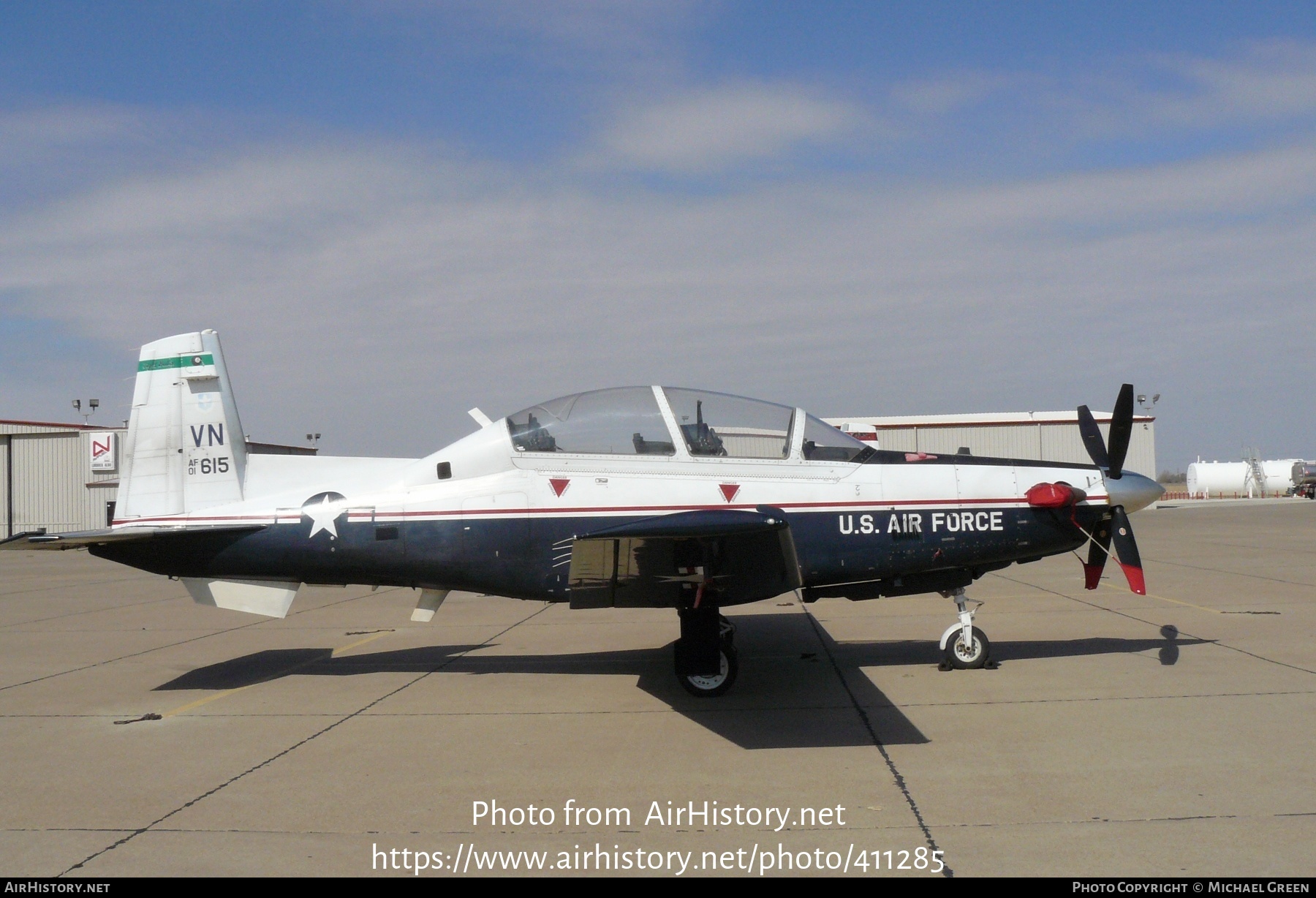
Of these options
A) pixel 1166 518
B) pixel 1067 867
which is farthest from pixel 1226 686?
pixel 1166 518

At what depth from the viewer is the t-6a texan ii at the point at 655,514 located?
7.07m

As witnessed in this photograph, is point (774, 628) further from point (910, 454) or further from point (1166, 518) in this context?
point (1166, 518)

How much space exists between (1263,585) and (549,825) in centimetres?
1231

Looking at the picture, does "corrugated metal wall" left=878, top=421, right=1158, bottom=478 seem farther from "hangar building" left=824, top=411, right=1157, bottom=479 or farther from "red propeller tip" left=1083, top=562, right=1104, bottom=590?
"red propeller tip" left=1083, top=562, right=1104, bottom=590

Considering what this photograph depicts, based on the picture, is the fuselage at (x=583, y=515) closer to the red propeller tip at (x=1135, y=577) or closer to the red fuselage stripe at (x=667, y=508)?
the red fuselage stripe at (x=667, y=508)

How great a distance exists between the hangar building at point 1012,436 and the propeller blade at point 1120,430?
117 ft

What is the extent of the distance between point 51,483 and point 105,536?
1377 inches

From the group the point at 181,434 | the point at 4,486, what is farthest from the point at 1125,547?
the point at 4,486

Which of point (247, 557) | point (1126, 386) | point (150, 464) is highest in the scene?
point (1126, 386)

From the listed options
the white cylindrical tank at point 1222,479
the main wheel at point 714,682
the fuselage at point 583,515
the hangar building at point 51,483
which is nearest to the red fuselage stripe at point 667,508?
the fuselage at point 583,515

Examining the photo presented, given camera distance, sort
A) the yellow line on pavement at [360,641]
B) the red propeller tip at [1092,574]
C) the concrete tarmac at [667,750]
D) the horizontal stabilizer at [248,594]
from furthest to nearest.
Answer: the yellow line on pavement at [360,641], the horizontal stabilizer at [248,594], the red propeller tip at [1092,574], the concrete tarmac at [667,750]

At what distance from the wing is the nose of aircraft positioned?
9.14 feet

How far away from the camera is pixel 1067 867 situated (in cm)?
376

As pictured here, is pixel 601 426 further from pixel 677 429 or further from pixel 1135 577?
pixel 1135 577
